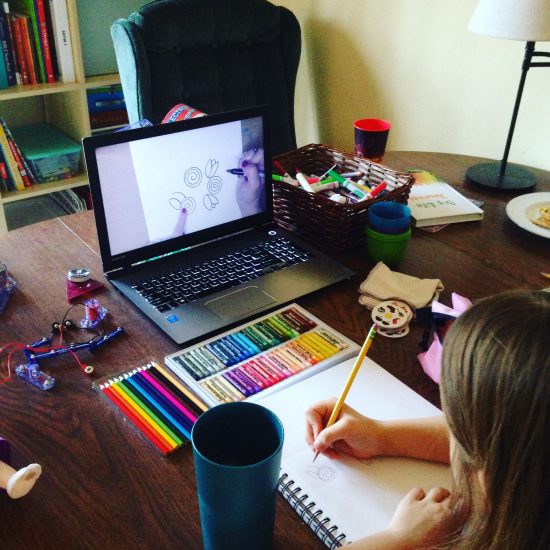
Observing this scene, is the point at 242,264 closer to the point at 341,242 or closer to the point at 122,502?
the point at 341,242

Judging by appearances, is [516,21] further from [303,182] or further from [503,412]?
[503,412]

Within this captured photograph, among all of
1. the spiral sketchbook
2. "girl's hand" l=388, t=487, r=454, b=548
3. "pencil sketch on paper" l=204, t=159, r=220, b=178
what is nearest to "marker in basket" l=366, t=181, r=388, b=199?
"pencil sketch on paper" l=204, t=159, r=220, b=178

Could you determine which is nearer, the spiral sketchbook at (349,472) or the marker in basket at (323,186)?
the spiral sketchbook at (349,472)

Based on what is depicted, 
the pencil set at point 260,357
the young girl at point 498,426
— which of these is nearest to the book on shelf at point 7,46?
the pencil set at point 260,357

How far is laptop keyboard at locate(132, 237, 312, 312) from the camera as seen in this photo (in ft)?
3.34

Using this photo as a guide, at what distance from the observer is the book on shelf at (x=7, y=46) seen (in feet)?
6.65

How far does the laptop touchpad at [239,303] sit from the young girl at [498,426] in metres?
0.46

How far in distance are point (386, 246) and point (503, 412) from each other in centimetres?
65

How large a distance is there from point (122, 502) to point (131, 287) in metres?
0.43

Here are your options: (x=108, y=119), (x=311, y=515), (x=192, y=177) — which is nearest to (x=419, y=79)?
(x=192, y=177)

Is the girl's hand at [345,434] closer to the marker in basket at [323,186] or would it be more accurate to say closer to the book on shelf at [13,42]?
the marker in basket at [323,186]

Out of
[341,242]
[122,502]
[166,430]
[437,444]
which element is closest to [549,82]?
[341,242]

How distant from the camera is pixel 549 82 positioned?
1.57 meters

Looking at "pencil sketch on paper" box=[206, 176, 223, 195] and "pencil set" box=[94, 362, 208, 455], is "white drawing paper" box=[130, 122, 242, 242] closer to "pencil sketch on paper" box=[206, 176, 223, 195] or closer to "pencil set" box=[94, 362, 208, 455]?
"pencil sketch on paper" box=[206, 176, 223, 195]
